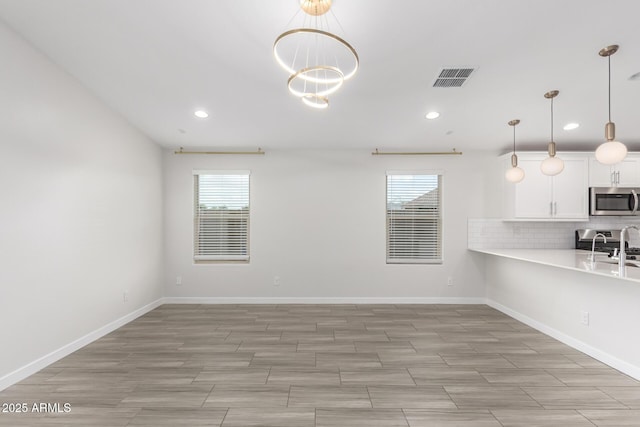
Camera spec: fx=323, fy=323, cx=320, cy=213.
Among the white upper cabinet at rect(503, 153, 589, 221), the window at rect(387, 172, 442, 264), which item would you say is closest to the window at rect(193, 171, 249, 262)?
the window at rect(387, 172, 442, 264)

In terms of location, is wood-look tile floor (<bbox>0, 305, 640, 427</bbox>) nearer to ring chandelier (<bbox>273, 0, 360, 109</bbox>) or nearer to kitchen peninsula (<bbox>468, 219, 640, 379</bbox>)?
kitchen peninsula (<bbox>468, 219, 640, 379</bbox>)

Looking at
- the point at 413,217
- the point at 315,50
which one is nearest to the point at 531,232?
the point at 413,217

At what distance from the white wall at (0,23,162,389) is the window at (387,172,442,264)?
392 centimetres

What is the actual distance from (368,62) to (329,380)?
9.06 ft

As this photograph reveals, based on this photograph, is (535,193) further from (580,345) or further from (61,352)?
(61,352)

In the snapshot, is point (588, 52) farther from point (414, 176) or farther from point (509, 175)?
point (414, 176)

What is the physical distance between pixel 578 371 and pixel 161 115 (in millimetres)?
5203

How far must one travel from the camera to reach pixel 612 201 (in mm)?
4719

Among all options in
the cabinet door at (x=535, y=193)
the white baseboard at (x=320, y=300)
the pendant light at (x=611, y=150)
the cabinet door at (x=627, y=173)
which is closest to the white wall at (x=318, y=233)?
the white baseboard at (x=320, y=300)

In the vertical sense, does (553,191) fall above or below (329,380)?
above

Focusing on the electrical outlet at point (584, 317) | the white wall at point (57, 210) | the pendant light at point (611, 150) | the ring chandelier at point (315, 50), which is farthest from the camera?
the electrical outlet at point (584, 317)

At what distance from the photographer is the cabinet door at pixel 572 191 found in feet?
15.6

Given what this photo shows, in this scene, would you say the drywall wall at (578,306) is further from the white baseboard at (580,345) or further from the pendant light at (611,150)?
the pendant light at (611,150)

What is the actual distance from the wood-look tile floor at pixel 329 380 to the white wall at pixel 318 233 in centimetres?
116
